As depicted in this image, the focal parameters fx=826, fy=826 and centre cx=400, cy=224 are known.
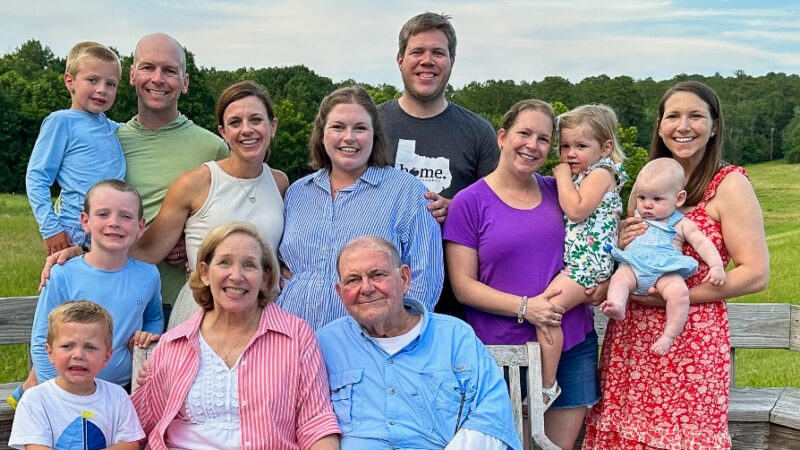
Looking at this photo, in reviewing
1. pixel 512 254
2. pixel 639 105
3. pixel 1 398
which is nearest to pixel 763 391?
pixel 512 254

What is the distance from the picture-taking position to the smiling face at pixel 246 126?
4.27 m

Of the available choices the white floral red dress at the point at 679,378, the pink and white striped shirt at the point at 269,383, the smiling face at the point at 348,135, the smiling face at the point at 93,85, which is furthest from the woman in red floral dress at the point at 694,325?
the smiling face at the point at 93,85

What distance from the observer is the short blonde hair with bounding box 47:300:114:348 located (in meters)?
3.57

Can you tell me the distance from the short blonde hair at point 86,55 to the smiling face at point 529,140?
2.27 m

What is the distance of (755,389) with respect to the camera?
5688 mm

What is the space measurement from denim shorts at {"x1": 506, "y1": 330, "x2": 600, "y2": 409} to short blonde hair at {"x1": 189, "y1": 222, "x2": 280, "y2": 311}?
4.88ft

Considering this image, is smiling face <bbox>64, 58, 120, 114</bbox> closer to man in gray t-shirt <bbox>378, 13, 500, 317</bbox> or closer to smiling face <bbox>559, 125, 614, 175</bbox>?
man in gray t-shirt <bbox>378, 13, 500, 317</bbox>

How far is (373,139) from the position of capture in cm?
431

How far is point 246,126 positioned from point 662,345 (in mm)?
2344

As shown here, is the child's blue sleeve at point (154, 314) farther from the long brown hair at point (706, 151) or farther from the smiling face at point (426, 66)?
the long brown hair at point (706, 151)

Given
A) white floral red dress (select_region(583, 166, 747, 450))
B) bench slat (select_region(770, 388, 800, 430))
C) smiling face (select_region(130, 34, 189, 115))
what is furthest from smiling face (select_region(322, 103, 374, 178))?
bench slat (select_region(770, 388, 800, 430))

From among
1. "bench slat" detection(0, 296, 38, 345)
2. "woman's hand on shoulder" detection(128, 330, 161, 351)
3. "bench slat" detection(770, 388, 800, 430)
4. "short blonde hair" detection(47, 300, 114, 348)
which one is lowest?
"bench slat" detection(770, 388, 800, 430)

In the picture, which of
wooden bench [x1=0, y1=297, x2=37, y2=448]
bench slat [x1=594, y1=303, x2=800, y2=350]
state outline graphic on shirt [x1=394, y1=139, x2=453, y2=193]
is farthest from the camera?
bench slat [x1=594, y1=303, x2=800, y2=350]

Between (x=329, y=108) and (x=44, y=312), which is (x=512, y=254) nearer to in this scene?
(x=329, y=108)
